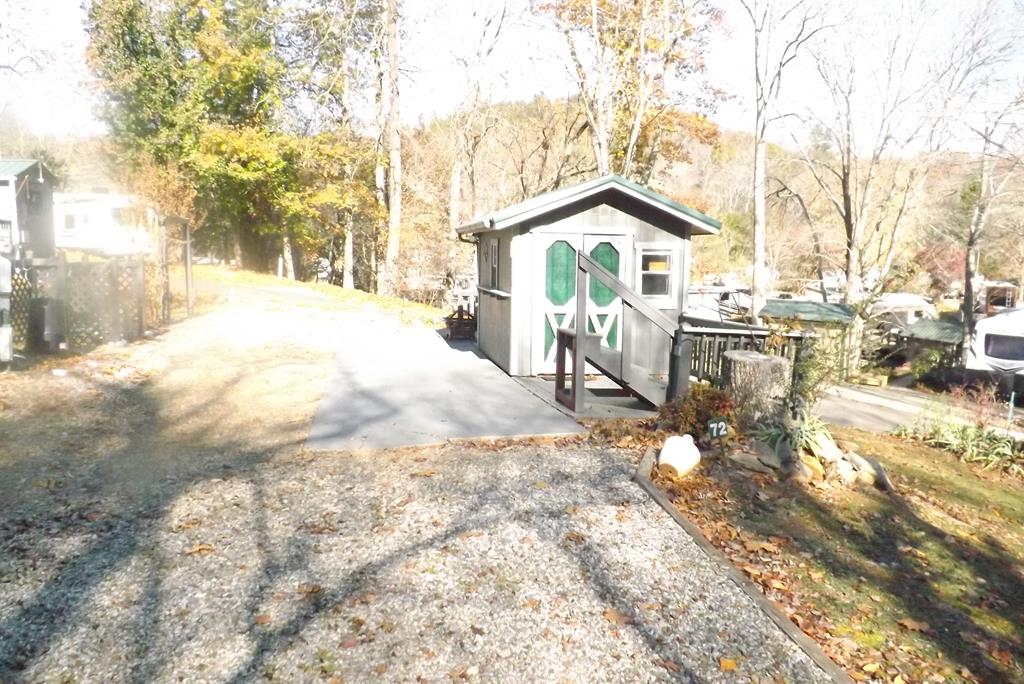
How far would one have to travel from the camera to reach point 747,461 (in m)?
6.77

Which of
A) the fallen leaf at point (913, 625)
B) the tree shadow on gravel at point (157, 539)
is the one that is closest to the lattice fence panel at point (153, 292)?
the tree shadow on gravel at point (157, 539)

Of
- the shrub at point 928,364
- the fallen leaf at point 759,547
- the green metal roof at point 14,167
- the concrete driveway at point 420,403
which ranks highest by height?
the green metal roof at point 14,167

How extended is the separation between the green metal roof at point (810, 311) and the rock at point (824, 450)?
1219cm

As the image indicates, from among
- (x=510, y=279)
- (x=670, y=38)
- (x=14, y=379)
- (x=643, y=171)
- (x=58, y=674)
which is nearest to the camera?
(x=58, y=674)

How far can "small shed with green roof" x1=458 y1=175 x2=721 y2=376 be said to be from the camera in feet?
35.1

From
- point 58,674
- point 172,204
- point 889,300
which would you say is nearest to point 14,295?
point 172,204

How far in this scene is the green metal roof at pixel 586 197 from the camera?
408 inches

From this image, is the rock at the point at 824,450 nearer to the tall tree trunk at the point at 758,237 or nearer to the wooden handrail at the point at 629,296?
the wooden handrail at the point at 629,296

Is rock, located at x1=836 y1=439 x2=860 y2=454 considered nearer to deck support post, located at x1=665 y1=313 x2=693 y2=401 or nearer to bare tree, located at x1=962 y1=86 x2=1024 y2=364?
deck support post, located at x1=665 y1=313 x2=693 y2=401

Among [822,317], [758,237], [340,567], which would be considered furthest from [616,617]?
[758,237]

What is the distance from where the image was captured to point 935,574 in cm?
520

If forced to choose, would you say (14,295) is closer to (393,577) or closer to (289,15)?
(393,577)

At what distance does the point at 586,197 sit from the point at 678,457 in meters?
5.38

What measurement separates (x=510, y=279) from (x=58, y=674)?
27.5 feet
